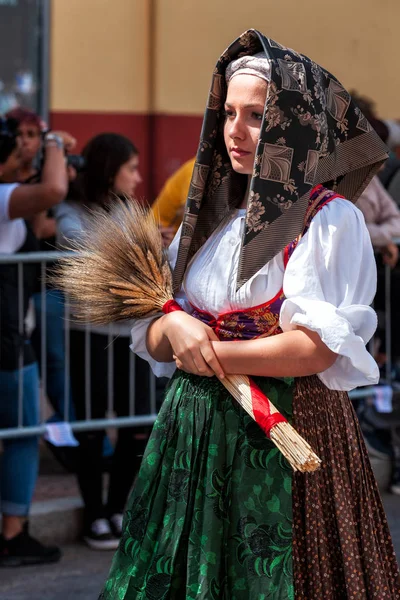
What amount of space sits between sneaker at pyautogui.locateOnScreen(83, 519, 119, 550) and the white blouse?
2.25 meters

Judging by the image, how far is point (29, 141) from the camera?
18.3 feet

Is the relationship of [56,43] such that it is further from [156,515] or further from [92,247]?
[156,515]

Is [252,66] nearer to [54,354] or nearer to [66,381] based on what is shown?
[66,381]

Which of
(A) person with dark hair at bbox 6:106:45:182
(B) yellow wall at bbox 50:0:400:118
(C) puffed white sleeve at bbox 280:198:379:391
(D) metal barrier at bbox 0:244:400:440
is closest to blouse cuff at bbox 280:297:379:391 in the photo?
(C) puffed white sleeve at bbox 280:198:379:391

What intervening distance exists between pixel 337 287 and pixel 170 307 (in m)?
0.47

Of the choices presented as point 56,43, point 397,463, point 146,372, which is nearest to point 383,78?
point 56,43

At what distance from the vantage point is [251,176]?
2906mm

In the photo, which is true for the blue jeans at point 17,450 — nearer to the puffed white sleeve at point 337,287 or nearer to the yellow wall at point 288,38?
the puffed white sleeve at point 337,287

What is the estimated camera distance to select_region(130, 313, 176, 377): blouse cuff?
10.0 ft

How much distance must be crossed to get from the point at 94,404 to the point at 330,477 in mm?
2405

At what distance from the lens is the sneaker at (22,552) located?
4.60 metres

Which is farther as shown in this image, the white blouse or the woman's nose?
the woman's nose

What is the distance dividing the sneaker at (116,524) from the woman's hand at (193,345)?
2.22m

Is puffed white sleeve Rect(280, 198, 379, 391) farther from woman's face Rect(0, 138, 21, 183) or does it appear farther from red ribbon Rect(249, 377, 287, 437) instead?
woman's face Rect(0, 138, 21, 183)
